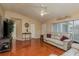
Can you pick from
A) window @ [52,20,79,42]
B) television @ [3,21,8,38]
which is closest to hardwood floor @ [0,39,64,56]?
television @ [3,21,8,38]

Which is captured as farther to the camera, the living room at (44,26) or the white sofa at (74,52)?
the living room at (44,26)

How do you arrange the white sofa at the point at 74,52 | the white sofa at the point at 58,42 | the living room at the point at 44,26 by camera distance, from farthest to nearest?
1. the white sofa at the point at 58,42
2. the living room at the point at 44,26
3. the white sofa at the point at 74,52

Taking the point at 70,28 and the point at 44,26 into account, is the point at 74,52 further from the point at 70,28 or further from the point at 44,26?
the point at 44,26

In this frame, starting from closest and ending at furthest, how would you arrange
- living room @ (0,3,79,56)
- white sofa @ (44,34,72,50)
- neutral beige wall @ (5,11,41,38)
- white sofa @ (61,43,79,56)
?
white sofa @ (61,43,79,56) → living room @ (0,3,79,56) → neutral beige wall @ (5,11,41,38) → white sofa @ (44,34,72,50)

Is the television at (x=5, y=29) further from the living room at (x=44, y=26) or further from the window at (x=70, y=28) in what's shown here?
the window at (x=70, y=28)

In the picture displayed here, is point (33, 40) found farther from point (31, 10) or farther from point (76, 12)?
point (76, 12)

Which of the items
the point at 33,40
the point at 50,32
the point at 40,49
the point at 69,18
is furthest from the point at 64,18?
the point at 40,49

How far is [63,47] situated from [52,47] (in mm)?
360

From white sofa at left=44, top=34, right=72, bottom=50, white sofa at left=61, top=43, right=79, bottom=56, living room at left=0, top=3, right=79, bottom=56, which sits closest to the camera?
white sofa at left=61, top=43, right=79, bottom=56

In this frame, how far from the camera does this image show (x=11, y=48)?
3.64 meters

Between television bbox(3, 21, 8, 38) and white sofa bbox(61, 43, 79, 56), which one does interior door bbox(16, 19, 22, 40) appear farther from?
white sofa bbox(61, 43, 79, 56)

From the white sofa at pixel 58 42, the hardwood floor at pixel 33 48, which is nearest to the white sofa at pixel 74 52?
the white sofa at pixel 58 42

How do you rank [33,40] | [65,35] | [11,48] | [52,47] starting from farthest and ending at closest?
[11,48] < [52,47] < [33,40] < [65,35]

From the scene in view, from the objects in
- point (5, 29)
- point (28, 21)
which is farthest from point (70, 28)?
point (5, 29)
